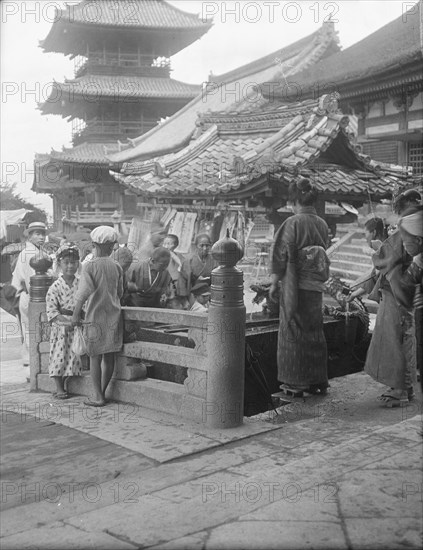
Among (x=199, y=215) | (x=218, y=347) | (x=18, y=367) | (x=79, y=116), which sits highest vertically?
(x=79, y=116)

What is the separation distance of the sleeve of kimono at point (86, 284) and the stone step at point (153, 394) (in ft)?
2.67

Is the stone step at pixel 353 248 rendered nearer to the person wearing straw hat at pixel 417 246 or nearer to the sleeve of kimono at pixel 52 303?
the sleeve of kimono at pixel 52 303

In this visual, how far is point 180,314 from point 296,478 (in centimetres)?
225

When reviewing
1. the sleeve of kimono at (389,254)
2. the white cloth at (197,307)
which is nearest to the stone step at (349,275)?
the white cloth at (197,307)

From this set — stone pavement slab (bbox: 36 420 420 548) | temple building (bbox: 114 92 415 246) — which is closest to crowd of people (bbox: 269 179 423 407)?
stone pavement slab (bbox: 36 420 420 548)

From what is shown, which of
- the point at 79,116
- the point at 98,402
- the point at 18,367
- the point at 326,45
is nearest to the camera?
the point at 98,402

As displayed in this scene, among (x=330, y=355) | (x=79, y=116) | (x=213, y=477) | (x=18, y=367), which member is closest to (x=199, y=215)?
(x=18, y=367)

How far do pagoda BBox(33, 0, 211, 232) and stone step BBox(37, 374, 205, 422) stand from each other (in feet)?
72.7

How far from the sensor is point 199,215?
38.1 ft

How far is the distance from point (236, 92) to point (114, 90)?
657 cm

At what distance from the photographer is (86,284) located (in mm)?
6004

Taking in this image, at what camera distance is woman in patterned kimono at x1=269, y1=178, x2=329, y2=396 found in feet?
19.0

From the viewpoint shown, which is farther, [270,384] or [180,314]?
[270,384]

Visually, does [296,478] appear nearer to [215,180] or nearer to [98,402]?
[98,402]
